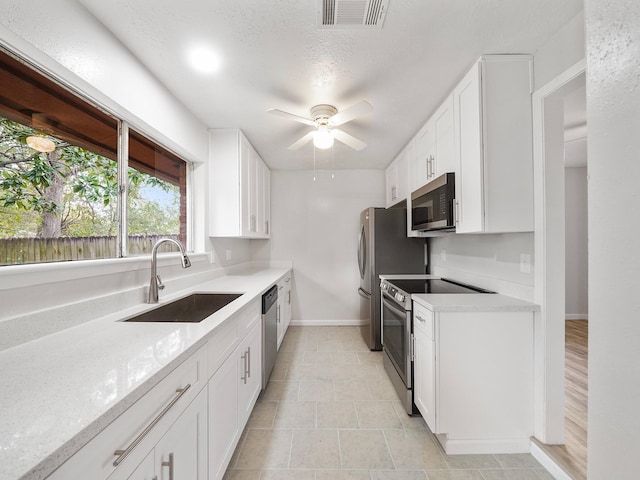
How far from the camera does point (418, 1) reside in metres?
1.27

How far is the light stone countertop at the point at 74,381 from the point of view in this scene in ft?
1.65

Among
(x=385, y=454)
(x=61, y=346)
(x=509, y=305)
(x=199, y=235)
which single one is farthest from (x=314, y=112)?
(x=385, y=454)

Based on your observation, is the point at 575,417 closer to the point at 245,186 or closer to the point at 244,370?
the point at 244,370

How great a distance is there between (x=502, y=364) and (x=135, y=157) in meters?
2.72

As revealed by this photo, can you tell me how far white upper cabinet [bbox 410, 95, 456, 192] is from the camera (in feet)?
6.66

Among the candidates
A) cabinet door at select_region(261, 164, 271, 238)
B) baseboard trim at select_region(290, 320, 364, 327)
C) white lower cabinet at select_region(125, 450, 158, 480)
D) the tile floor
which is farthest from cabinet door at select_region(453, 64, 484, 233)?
baseboard trim at select_region(290, 320, 364, 327)

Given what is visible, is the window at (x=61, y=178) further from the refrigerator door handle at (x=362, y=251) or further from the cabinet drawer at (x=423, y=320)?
the refrigerator door handle at (x=362, y=251)

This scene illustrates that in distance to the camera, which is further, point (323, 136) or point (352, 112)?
point (323, 136)

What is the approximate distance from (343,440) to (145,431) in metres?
1.41

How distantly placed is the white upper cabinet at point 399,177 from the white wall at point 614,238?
2382mm

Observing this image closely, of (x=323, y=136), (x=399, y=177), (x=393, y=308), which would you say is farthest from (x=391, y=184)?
(x=393, y=308)

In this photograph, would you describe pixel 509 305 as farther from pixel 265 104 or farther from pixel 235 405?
Answer: pixel 265 104

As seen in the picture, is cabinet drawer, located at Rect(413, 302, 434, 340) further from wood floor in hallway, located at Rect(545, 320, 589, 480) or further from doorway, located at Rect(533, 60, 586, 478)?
wood floor in hallway, located at Rect(545, 320, 589, 480)

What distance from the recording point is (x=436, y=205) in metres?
2.13
